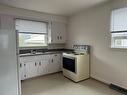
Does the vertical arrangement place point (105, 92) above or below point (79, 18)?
below

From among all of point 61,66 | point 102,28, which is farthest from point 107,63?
point 61,66

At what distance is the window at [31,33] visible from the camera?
366 cm

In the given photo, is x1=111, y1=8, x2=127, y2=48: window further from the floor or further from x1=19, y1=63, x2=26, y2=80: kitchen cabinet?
x1=19, y1=63, x2=26, y2=80: kitchen cabinet

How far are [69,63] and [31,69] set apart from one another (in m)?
1.35

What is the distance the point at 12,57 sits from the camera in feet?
6.35

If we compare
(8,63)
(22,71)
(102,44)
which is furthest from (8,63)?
(102,44)

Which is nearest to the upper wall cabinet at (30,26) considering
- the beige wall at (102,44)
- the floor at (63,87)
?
the beige wall at (102,44)

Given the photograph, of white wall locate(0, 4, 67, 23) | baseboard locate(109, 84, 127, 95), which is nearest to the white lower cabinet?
white wall locate(0, 4, 67, 23)

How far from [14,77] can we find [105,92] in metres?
2.24

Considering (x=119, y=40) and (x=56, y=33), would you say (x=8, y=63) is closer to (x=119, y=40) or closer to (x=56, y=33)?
(x=56, y=33)

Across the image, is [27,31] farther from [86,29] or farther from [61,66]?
[86,29]

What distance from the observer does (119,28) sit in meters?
2.68

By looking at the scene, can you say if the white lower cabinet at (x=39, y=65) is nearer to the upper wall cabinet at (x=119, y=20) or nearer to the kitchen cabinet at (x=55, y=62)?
the kitchen cabinet at (x=55, y=62)

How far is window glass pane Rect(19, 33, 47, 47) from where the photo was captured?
3.77 meters
